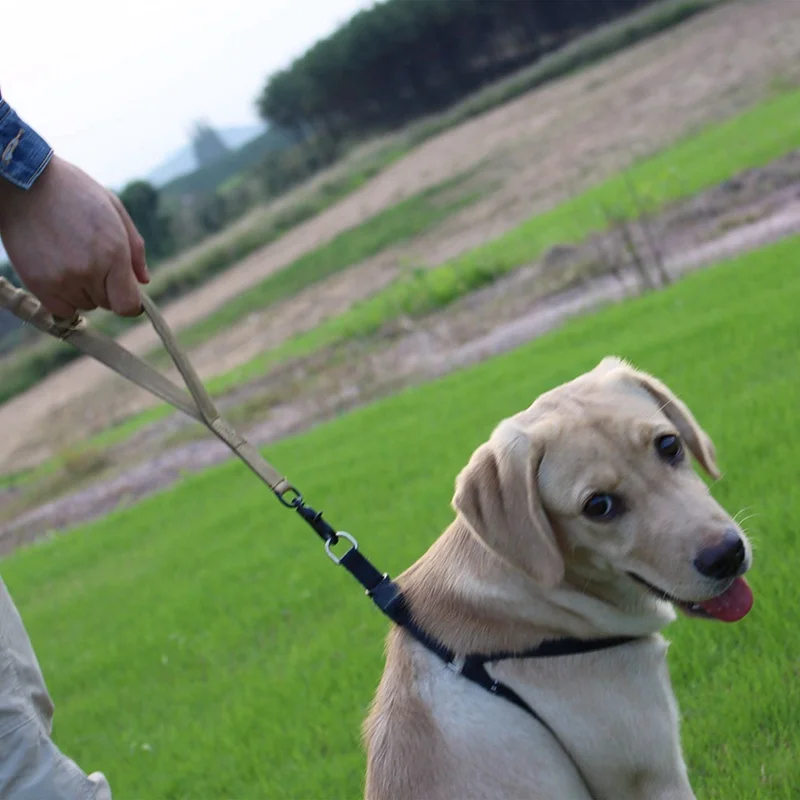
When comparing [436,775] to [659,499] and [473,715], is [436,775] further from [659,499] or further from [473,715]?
[659,499]

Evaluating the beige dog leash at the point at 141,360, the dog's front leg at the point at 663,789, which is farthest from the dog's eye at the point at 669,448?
the beige dog leash at the point at 141,360

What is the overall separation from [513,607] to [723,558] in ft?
2.15

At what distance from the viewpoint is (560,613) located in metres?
2.93

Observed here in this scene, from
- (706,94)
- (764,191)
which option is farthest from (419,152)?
(764,191)

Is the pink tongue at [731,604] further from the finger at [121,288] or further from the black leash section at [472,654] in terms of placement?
the finger at [121,288]

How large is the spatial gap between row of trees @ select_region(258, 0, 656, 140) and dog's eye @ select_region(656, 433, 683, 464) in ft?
186

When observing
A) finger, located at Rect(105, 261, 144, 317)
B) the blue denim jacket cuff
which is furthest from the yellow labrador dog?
the blue denim jacket cuff

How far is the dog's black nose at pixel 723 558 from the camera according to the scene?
2.65m

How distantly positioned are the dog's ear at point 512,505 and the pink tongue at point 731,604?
1.53 feet

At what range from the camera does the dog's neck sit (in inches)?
114

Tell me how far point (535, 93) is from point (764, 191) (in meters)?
34.2

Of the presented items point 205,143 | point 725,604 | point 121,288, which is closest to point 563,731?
point 725,604

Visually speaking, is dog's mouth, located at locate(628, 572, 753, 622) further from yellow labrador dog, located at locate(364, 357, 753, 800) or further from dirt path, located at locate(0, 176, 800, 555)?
dirt path, located at locate(0, 176, 800, 555)

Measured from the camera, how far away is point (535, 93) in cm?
4691
